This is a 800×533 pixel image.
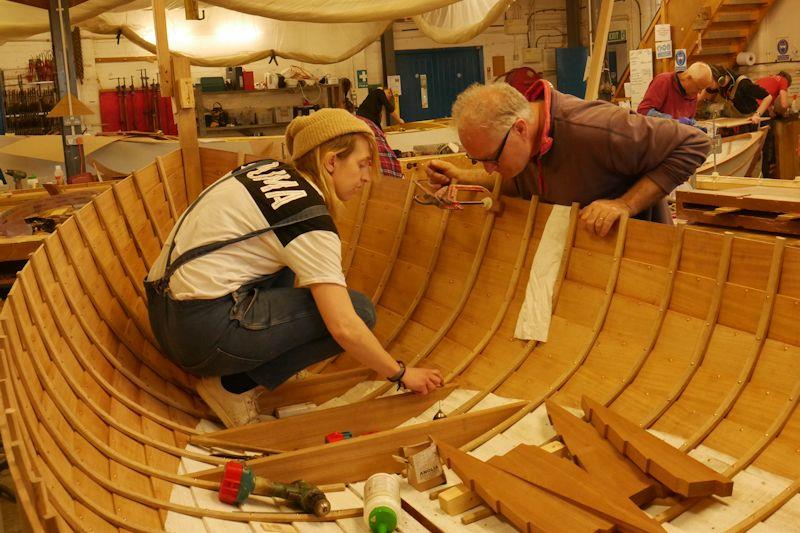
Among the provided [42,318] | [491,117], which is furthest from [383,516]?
[491,117]

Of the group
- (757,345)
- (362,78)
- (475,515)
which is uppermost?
(362,78)

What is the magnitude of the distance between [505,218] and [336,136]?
134cm

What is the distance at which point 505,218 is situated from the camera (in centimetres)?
429

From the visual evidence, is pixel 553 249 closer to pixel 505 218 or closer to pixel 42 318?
pixel 505 218

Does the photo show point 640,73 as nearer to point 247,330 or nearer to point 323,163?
point 323,163

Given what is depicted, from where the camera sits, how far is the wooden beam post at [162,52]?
5.11 meters

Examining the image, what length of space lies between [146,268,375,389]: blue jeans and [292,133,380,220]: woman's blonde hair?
0.38 m

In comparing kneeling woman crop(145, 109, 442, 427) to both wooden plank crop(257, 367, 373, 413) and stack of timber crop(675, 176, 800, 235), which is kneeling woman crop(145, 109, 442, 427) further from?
stack of timber crop(675, 176, 800, 235)

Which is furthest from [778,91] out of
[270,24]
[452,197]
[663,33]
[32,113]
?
[32,113]

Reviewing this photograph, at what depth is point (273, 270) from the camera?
334 centimetres

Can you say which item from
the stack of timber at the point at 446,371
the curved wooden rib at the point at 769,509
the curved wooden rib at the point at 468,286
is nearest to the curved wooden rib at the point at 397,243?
the stack of timber at the point at 446,371

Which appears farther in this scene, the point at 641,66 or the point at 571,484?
the point at 641,66

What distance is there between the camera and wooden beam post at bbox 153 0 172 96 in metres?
5.11

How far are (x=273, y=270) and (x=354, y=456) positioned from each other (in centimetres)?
79
